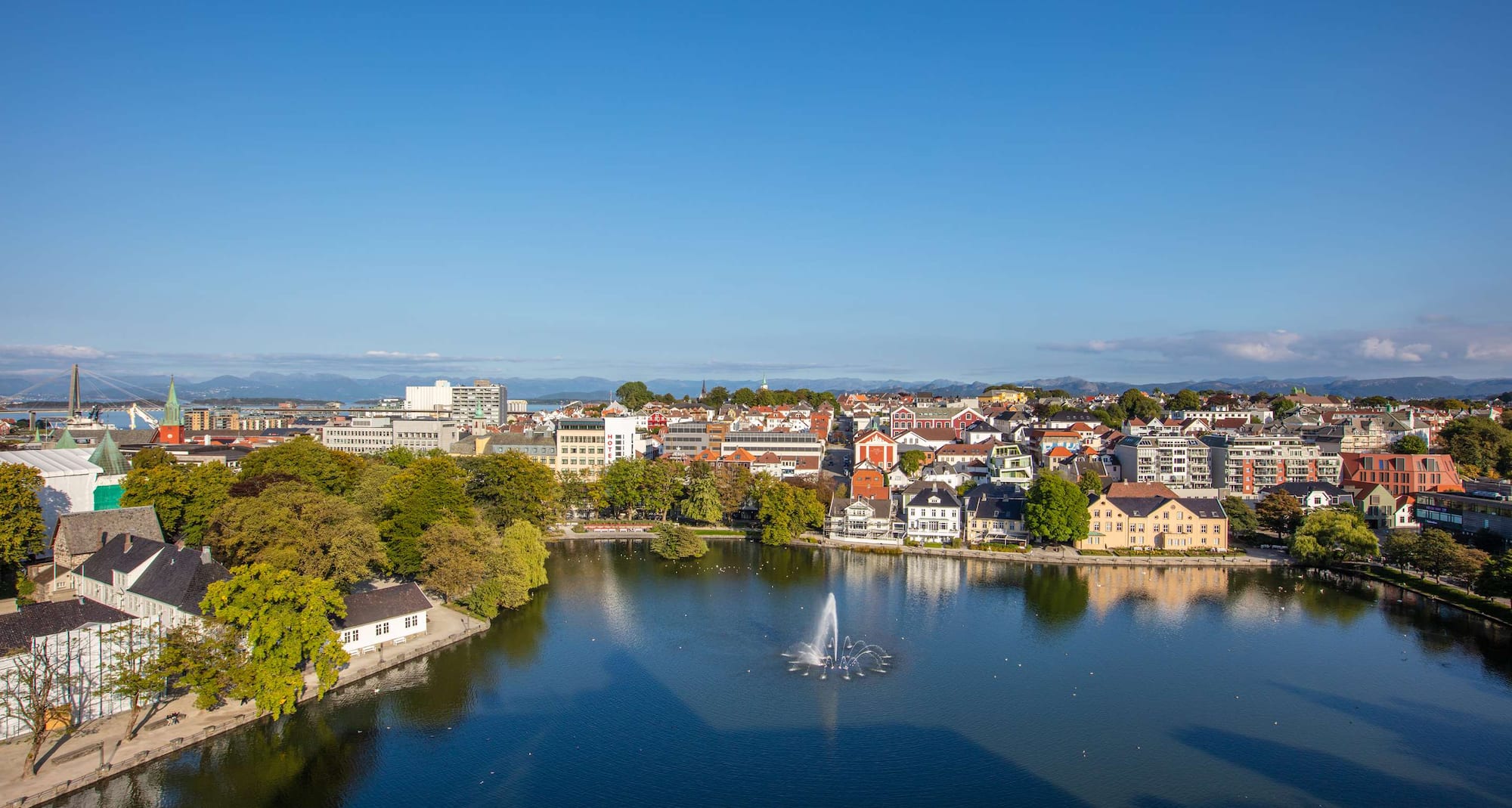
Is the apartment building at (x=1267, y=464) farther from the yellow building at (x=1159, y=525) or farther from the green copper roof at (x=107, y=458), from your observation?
the green copper roof at (x=107, y=458)

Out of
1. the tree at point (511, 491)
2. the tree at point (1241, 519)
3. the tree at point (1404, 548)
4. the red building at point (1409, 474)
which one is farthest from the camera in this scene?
the red building at point (1409, 474)

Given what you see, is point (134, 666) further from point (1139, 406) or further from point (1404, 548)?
point (1139, 406)

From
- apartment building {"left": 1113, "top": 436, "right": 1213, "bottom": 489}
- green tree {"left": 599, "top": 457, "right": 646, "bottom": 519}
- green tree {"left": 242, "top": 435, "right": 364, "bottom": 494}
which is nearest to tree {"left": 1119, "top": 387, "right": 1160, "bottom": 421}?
apartment building {"left": 1113, "top": 436, "right": 1213, "bottom": 489}

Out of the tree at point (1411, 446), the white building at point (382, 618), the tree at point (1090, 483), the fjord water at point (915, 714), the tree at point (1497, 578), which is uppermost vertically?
the tree at point (1411, 446)

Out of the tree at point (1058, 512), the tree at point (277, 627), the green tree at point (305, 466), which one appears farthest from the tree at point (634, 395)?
the tree at point (277, 627)

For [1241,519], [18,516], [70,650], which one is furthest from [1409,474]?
[18,516]

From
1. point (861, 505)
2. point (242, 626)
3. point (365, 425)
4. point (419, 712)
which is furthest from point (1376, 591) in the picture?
point (365, 425)
